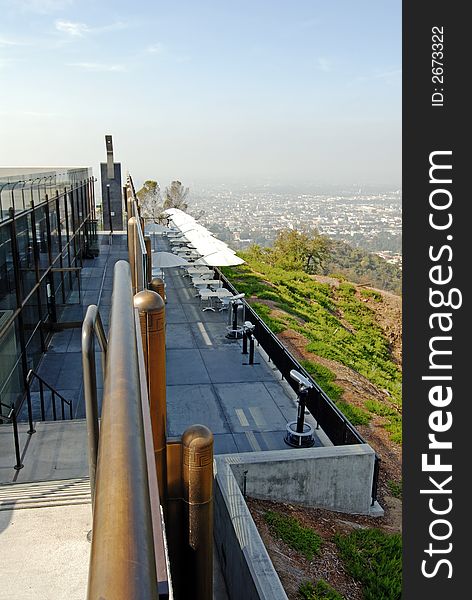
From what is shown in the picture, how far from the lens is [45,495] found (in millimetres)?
4938

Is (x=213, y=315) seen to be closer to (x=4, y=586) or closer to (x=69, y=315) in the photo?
(x=69, y=315)

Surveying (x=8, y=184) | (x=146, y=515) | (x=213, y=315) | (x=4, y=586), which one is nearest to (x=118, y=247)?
(x=213, y=315)

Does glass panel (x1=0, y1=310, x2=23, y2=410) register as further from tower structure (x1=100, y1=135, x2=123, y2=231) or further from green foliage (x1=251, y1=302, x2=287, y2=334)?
tower structure (x1=100, y1=135, x2=123, y2=231)

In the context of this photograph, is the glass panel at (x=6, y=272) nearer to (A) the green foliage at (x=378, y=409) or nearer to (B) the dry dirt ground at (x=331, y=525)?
(B) the dry dirt ground at (x=331, y=525)

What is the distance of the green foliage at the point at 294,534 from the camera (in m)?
6.87

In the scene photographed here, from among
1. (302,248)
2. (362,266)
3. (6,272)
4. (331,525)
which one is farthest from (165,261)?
(362,266)

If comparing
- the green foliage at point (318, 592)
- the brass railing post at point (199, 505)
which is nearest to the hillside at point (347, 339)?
the green foliage at point (318, 592)

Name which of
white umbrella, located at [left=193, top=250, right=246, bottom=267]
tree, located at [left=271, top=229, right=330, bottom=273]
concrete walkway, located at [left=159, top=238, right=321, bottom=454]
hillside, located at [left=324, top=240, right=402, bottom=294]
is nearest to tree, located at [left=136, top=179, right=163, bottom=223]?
tree, located at [left=271, top=229, right=330, bottom=273]

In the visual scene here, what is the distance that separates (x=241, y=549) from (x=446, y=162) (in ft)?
15.8

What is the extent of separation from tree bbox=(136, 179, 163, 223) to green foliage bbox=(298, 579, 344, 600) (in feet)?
138

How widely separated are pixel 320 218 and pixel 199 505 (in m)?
127

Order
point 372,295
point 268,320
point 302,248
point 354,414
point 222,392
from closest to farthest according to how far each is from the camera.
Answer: point 222,392 → point 354,414 → point 268,320 → point 372,295 → point 302,248

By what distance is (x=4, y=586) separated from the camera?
3670 millimetres

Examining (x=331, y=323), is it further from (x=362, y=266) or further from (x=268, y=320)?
(x=362, y=266)
